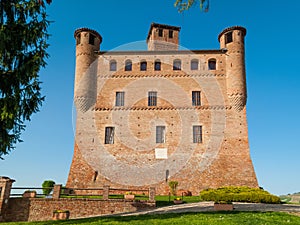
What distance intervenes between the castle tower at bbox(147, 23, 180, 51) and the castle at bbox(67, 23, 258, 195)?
2.73 metres

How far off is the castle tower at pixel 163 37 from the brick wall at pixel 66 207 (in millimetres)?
18422

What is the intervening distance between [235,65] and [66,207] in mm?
19379

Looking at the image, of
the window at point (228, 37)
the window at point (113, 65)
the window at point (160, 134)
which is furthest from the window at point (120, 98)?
the window at point (228, 37)

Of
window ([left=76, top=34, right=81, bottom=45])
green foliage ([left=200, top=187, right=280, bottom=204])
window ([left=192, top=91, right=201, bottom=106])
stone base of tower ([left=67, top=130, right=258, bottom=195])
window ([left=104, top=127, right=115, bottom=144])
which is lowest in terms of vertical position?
green foliage ([left=200, top=187, right=280, bottom=204])

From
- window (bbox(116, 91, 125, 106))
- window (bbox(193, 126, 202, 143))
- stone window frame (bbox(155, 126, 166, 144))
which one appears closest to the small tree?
stone window frame (bbox(155, 126, 166, 144))

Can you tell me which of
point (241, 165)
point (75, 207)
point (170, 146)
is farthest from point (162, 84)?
point (75, 207)

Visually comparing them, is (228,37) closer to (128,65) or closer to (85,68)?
(128,65)

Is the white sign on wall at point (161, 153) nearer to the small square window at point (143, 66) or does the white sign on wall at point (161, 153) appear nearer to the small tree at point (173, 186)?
the small tree at point (173, 186)

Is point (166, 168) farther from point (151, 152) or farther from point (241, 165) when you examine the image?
point (241, 165)

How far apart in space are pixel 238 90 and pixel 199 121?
182 inches

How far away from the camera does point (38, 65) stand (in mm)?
10203

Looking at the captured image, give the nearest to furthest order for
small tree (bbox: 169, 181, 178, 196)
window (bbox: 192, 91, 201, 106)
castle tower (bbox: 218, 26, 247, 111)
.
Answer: small tree (bbox: 169, 181, 178, 196)
castle tower (bbox: 218, 26, 247, 111)
window (bbox: 192, 91, 201, 106)

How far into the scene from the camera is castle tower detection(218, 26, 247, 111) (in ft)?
86.7

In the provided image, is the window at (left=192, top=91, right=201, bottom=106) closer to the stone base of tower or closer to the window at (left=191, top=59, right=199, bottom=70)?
the window at (left=191, top=59, right=199, bottom=70)
